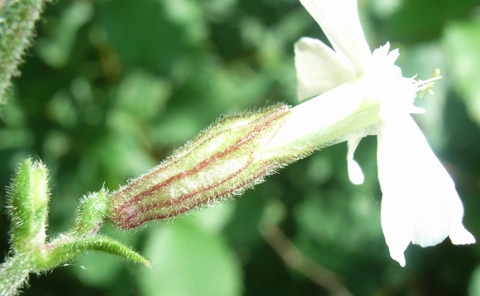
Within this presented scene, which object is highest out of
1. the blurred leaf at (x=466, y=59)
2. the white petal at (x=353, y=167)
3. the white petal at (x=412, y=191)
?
the blurred leaf at (x=466, y=59)

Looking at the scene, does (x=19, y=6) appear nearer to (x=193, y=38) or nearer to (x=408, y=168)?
(x=408, y=168)

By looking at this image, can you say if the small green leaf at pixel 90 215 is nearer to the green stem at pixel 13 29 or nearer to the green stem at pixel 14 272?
the green stem at pixel 14 272

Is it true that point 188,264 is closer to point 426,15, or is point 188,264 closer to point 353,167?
point 353,167

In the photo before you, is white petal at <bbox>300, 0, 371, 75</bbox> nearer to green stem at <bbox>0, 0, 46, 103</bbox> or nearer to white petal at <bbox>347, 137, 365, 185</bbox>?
white petal at <bbox>347, 137, 365, 185</bbox>

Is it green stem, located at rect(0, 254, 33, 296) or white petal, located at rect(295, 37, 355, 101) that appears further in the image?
white petal, located at rect(295, 37, 355, 101)

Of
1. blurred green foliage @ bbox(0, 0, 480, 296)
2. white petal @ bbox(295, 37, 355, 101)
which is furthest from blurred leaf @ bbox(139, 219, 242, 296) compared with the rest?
white petal @ bbox(295, 37, 355, 101)

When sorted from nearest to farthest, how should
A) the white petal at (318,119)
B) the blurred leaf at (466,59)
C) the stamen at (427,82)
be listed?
the white petal at (318,119), the stamen at (427,82), the blurred leaf at (466,59)

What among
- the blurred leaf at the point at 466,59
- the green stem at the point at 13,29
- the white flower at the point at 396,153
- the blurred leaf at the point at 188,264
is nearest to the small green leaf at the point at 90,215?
the green stem at the point at 13,29
